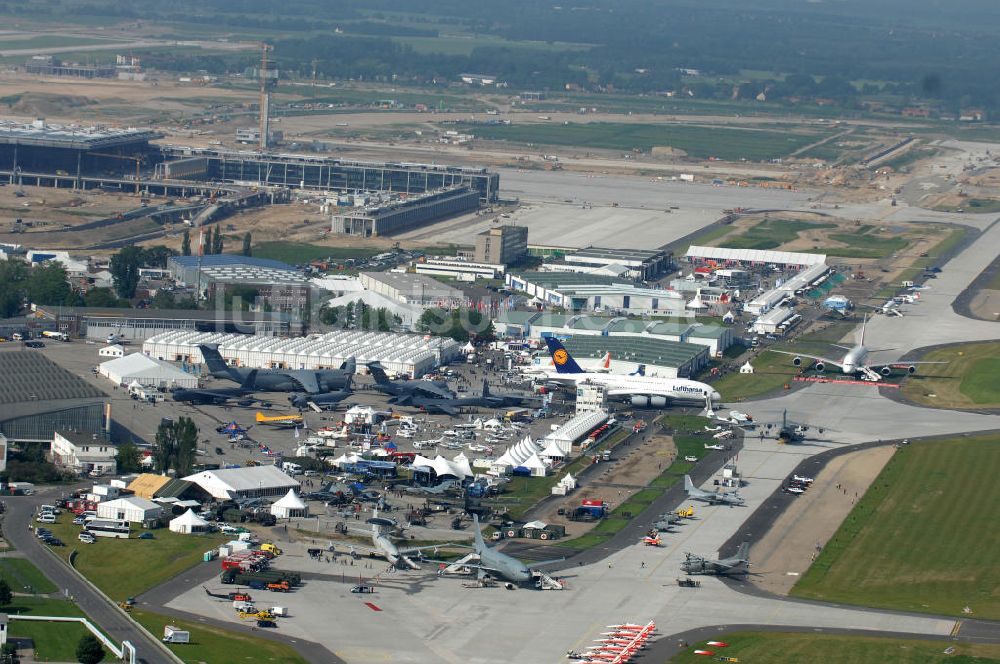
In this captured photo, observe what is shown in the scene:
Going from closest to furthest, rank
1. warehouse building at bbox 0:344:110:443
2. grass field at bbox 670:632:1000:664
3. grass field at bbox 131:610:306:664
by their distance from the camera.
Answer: grass field at bbox 131:610:306:664 < grass field at bbox 670:632:1000:664 < warehouse building at bbox 0:344:110:443

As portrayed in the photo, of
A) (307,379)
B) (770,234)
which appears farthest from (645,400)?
(770,234)

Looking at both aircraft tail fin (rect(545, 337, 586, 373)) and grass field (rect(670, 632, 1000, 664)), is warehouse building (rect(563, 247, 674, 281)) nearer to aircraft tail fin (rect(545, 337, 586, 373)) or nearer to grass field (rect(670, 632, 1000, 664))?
aircraft tail fin (rect(545, 337, 586, 373))

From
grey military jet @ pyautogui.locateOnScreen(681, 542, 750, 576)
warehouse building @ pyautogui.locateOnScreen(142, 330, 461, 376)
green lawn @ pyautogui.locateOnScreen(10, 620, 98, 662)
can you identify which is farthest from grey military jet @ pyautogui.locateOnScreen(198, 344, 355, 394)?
green lawn @ pyautogui.locateOnScreen(10, 620, 98, 662)

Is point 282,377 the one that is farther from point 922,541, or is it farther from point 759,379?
point 922,541

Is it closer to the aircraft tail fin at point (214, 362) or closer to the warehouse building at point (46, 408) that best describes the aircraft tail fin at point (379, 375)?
the aircraft tail fin at point (214, 362)

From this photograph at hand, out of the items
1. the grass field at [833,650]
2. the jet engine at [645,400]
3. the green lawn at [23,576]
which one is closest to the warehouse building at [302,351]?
the jet engine at [645,400]

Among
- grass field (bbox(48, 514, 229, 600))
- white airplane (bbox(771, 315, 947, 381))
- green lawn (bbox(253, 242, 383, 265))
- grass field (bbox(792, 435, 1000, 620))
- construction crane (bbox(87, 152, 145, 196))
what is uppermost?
construction crane (bbox(87, 152, 145, 196))
